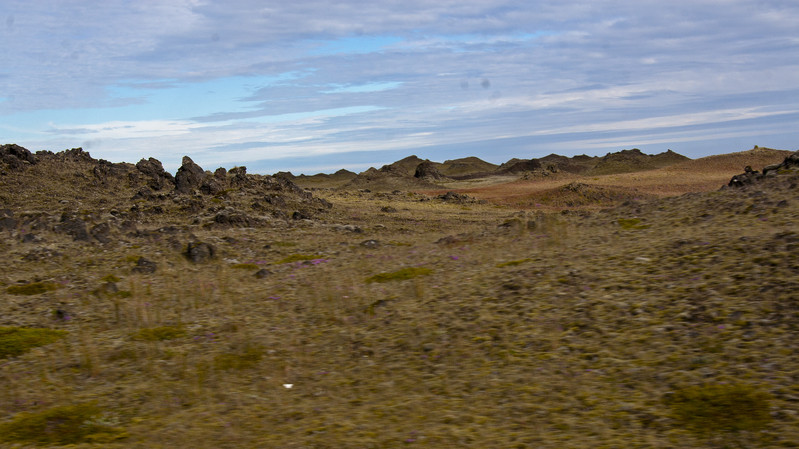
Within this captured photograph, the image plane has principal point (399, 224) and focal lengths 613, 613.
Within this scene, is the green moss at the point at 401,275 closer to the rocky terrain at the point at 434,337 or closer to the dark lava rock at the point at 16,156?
the rocky terrain at the point at 434,337

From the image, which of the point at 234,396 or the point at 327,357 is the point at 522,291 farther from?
the point at 234,396

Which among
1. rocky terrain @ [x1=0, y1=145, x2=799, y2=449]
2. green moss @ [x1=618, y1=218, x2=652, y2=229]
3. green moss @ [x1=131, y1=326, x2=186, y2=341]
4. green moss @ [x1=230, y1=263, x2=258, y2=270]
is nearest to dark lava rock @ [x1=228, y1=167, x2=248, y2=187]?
rocky terrain @ [x1=0, y1=145, x2=799, y2=449]

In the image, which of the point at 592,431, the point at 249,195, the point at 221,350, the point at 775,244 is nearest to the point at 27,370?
the point at 221,350

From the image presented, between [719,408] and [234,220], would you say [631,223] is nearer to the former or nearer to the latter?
[719,408]

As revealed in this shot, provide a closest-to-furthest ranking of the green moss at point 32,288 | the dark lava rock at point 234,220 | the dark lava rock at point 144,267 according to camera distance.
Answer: the green moss at point 32,288 < the dark lava rock at point 144,267 < the dark lava rock at point 234,220

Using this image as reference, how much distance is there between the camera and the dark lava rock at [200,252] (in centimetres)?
2406

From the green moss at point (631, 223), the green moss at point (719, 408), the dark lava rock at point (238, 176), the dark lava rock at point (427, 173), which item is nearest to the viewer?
the green moss at point (719, 408)

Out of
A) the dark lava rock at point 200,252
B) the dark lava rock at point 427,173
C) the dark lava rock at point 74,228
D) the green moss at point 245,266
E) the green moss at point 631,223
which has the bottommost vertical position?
the green moss at point 245,266

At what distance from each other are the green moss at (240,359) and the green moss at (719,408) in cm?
750

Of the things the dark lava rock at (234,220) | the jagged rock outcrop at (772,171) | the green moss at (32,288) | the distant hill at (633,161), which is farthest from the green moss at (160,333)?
the distant hill at (633,161)

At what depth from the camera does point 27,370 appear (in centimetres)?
1218

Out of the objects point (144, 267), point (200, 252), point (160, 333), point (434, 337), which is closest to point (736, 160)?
point (200, 252)

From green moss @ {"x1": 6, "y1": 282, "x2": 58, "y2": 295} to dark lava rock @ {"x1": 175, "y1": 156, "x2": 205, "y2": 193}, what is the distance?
27119 mm

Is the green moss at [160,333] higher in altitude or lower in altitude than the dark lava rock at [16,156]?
lower
